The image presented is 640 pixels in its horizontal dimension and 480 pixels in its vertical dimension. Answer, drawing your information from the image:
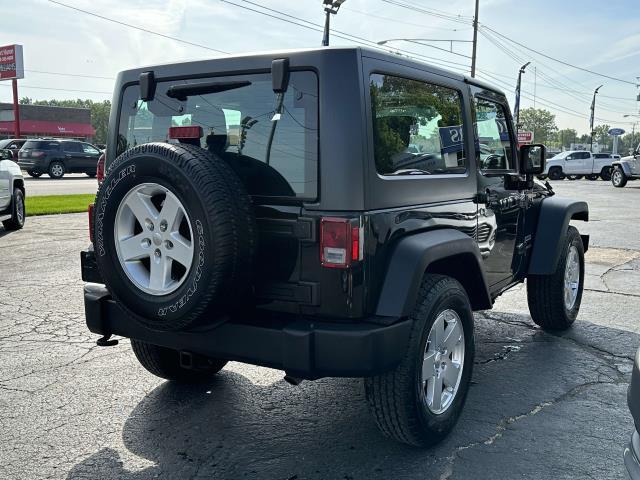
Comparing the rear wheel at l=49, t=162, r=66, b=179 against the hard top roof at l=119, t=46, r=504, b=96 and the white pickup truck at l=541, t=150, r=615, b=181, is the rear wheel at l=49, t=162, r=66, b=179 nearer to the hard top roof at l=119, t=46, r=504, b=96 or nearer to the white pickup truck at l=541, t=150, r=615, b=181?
the hard top roof at l=119, t=46, r=504, b=96

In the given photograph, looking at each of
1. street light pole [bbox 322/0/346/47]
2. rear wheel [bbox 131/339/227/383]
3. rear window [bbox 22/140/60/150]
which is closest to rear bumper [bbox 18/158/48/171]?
rear window [bbox 22/140/60/150]

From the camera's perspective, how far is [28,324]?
Result: 511 centimetres

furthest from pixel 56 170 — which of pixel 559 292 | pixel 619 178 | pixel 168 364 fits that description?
pixel 559 292

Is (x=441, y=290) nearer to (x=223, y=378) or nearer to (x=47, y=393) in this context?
(x=223, y=378)

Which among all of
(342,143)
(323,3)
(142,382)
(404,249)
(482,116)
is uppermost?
(323,3)

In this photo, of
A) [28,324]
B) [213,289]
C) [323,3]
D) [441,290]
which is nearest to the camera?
[213,289]

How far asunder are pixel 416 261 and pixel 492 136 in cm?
179

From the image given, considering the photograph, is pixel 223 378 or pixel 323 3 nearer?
pixel 223 378

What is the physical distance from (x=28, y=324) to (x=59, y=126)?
242 feet

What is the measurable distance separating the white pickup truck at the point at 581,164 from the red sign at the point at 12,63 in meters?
42.1

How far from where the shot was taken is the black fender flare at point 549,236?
465 centimetres

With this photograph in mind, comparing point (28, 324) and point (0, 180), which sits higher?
point (0, 180)

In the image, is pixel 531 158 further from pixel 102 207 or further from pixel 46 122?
pixel 46 122

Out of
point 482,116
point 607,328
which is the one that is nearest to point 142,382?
point 482,116
